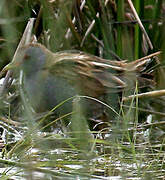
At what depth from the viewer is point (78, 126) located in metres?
1.71

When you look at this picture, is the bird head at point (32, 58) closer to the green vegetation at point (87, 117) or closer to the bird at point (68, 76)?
the bird at point (68, 76)

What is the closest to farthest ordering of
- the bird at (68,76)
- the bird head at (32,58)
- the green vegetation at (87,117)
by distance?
1. the green vegetation at (87,117)
2. the bird at (68,76)
3. the bird head at (32,58)

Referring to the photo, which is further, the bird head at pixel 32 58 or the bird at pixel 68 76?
the bird head at pixel 32 58

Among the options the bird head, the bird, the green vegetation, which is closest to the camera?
the green vegetation

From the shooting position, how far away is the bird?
3334mm

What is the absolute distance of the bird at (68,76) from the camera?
3334mm

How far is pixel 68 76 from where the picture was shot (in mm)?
3385

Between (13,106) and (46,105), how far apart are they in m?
0.45

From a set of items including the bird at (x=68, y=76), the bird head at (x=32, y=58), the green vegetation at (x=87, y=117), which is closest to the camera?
the green vegetation at (x=87, y=117)

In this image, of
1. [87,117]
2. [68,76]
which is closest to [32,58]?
[68,76]

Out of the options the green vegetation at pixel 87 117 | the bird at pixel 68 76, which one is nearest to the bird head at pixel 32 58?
the bird at pixel 68 76

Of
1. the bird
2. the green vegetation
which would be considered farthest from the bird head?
the green vegetation

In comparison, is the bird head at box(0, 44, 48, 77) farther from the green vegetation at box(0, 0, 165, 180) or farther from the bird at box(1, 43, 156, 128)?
the green vegetation at box(0, 0, 165, 180)

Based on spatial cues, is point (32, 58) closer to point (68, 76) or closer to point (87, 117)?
point (68, 76)
